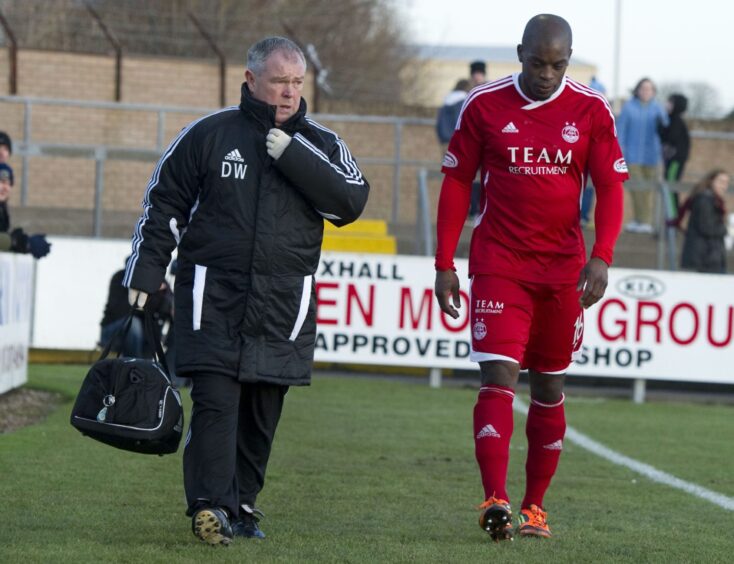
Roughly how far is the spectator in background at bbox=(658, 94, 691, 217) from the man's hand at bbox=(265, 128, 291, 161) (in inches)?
608

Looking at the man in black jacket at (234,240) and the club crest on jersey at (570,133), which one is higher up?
the club crest on jersey at (570,133)

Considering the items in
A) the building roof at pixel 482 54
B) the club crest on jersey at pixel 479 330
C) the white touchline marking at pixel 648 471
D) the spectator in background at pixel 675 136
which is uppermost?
the building roof at pixel 482 54

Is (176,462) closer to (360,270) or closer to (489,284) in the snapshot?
(489,284)

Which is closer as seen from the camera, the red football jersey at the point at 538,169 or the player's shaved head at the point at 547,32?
the player's shaved head at the point at 547,32

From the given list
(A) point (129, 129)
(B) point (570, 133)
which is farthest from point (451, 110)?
(B) point (570, 133)

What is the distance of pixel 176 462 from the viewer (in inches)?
366

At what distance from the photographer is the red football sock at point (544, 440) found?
22.4ft

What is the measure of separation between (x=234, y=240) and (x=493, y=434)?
4.33 ft

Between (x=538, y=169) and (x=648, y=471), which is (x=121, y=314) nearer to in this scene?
(x=648, y=471)

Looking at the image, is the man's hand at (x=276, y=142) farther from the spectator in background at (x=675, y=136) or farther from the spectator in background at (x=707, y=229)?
the spectator in background at (x=675, y=136)

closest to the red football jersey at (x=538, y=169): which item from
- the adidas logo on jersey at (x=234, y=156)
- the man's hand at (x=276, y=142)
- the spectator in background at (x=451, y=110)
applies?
Result: the man's hand at (x=276, y=142)

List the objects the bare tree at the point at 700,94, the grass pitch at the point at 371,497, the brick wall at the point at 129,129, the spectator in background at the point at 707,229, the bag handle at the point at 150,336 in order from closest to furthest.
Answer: the grass pitch at the point at 371,497 < the bag handle at the point at 150,336 < the spectator in background at the point at 707,229 < the brick wall at the point at 129,129 < the bare tree at the point at 700,94

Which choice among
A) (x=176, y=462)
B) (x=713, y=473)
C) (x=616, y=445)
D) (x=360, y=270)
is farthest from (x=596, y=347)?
(x=176, y=462)

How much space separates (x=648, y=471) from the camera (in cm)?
984
